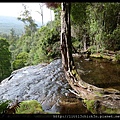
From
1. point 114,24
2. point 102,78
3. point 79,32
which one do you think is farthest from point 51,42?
point 102,78

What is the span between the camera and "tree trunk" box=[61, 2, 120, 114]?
3684mm

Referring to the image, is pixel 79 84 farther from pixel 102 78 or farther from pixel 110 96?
pixel 102 78

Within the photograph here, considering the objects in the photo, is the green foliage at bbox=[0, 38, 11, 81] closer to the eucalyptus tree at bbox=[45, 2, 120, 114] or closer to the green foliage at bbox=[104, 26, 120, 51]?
the green foliage at bbox=[104, 26, 120, 51]

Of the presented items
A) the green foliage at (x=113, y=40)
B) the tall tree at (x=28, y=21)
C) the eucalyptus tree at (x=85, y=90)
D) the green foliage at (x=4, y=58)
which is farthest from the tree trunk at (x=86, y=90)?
the tall tree at (x=28, y=21)

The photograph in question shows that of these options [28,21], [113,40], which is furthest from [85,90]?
[28,21]

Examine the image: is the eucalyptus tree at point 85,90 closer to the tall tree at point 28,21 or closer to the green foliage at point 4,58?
the green foliage at point 4,58

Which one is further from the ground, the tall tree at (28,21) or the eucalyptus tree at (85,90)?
the tall tree at (28,21)

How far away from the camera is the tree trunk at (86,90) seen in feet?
12.1

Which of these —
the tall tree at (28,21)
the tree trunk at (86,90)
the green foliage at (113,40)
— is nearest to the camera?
the tree trunk at (86,90)

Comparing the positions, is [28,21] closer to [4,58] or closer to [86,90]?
[4,58]

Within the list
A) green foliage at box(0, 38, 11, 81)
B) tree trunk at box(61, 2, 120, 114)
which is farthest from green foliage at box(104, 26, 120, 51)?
green foliage at box(0, 38, 11, 81)

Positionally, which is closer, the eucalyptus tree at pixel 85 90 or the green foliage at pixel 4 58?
the eucalyptus tree at pixel 85 90

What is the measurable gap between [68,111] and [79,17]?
418 inches

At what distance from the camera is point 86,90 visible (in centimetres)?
462
